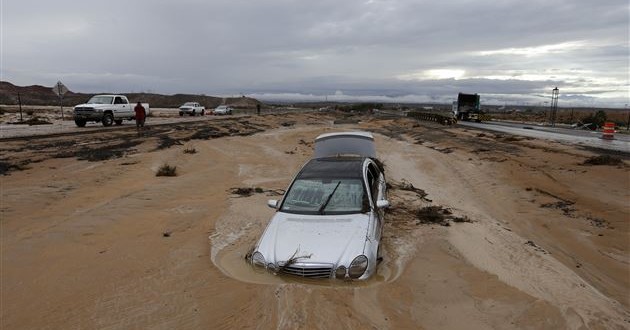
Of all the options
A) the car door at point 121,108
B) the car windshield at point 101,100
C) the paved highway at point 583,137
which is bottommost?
the paved highway at point 583,137

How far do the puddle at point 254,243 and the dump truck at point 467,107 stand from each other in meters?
48.8

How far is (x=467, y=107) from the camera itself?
56.3 metres

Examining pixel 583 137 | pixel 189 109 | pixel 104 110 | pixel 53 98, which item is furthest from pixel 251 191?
pixel 53 98

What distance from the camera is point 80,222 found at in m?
9.47

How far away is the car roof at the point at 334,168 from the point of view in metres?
8.24

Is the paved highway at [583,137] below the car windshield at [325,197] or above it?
below

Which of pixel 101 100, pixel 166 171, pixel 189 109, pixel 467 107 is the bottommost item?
pixel 166 171

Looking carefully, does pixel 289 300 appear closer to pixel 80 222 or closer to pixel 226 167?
pixel 80 222

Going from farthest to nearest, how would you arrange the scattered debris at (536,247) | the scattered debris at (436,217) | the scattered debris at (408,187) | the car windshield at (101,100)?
the car windshield at (101,100)
the scattered debris at (408,187)
the scattered debris at (436,217)
the scattered debris at (536,247)

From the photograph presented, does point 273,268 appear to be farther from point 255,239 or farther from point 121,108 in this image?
point 121,108

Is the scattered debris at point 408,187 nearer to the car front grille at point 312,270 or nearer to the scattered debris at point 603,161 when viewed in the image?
the car front grille at point 312,270

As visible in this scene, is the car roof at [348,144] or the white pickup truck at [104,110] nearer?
the car roof at [348,144]

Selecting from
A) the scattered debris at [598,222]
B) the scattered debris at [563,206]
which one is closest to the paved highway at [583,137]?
the scattered debris at [563,206]

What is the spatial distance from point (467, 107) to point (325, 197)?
52492 mm
